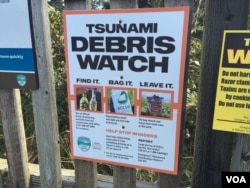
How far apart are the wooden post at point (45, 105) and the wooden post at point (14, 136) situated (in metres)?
0.16

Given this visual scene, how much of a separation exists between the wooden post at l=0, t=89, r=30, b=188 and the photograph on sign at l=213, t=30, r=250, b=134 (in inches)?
50.6

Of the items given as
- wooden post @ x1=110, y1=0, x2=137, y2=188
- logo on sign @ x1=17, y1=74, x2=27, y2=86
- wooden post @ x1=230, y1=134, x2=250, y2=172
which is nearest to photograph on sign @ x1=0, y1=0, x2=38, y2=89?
logo on sign @ x1=17, y1=74, x2=27, y2=86

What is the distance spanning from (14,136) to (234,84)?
145 cm

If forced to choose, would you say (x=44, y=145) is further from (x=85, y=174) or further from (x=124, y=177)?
(x=124, y=177)

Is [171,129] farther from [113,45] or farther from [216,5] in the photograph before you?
[216,5]

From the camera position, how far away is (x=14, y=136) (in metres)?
2.01

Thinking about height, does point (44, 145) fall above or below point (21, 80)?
below

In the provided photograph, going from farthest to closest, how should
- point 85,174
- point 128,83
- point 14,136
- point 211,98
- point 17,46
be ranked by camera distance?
point 14,136 → point 85,174 → point 17,46 → point 128,83 → point 211,98

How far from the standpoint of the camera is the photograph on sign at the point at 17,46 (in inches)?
68.5

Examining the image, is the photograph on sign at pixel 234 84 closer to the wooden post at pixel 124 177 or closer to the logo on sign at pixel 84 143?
the wooden post at pixel 124 177

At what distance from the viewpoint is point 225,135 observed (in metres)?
1.51

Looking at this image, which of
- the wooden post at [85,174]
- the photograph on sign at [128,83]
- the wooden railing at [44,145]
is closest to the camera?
the photograph on sign at [128,83]

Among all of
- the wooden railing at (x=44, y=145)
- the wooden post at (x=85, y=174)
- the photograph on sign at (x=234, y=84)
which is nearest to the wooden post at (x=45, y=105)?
the wooden railing at (x=44, y=145)

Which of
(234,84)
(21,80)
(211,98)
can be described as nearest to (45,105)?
(21,80)
